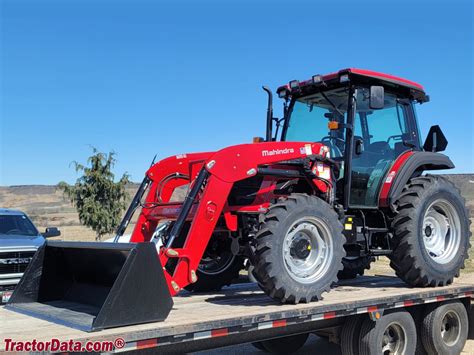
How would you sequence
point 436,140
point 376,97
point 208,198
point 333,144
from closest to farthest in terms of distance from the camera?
1. point 208,198
2. point 376,97
3. point 333,144
4. point 436,140

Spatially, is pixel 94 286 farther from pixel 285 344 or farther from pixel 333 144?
pixel 333 144

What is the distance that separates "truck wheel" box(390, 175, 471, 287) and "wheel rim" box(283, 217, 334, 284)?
51.9 inches

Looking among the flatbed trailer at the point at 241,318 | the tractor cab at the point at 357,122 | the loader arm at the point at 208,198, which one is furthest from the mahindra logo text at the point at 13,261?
the tractor cab at the point at 357,122

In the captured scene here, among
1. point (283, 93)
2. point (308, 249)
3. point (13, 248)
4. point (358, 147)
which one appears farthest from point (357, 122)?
point (13, 248)

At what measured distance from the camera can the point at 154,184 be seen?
22.0ft

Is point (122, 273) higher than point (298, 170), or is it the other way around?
point (298, 170)

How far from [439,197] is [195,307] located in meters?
3.51

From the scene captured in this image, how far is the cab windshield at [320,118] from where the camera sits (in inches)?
273

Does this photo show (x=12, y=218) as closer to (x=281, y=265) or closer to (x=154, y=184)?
(x=154, y=184)

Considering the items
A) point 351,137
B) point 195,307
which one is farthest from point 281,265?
point 351,137

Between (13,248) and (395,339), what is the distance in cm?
564

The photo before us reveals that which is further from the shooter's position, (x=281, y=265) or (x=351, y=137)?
(x=351, y=137)

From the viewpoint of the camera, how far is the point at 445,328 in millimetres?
7074

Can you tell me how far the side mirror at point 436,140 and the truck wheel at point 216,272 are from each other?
307 centimetres
